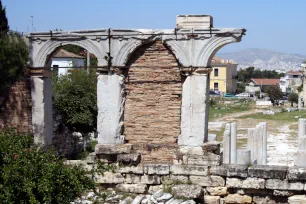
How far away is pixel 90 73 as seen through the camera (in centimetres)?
2170

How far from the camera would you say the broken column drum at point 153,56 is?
10.0 m

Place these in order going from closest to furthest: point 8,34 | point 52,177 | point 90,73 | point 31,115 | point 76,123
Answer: point 52,177 → point 31,115 → point 8,34 → point 76,123 → point 90,73

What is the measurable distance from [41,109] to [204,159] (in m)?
4.00

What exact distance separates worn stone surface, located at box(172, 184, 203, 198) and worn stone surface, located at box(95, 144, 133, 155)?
1414 millimetres

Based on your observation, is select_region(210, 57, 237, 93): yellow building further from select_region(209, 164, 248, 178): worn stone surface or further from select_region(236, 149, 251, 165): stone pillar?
select_region(209, 164, 248, 178): worn stone surface

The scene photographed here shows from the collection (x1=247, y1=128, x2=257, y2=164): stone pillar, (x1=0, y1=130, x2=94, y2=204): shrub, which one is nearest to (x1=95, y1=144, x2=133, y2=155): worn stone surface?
(x1=0, y1=130, x2=94, y2=204): shrub

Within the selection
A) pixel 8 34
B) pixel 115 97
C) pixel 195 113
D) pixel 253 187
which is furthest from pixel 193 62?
pixel 8 34

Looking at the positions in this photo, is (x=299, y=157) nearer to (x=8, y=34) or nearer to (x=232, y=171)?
(x=232, y=171)

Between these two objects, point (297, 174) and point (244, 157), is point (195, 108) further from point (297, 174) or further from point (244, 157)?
point (244, 157)

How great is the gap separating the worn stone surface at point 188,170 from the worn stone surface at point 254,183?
0.79 meters

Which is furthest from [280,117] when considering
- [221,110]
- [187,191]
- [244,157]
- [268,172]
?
[187,191]

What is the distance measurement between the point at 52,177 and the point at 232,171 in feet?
12.2

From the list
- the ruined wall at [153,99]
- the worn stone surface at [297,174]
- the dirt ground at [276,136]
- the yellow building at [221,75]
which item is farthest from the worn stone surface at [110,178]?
the yellow building at [221,75]

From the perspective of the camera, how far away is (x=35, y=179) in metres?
7.11
